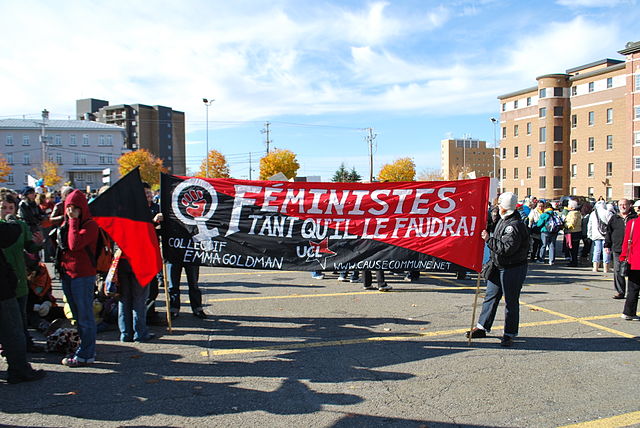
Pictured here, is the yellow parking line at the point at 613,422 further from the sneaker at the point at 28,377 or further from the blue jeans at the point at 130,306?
the sneaker at the point at 28,377

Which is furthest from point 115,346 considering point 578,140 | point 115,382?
point 578,140

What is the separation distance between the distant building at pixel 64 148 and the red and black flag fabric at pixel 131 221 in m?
82.4

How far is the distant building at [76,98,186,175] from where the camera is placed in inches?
4562

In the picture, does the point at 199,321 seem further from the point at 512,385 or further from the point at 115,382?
the point at 512,385

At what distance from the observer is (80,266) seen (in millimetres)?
5121

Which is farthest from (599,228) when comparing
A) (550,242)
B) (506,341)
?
(506,341)

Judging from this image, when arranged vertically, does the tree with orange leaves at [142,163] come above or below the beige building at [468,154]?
below

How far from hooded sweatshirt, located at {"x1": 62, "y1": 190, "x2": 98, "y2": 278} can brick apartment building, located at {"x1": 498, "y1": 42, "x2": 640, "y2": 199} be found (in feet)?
190

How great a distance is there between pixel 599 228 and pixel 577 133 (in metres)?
59.4

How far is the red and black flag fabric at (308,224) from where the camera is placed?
6625 mm

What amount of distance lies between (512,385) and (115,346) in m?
4.75

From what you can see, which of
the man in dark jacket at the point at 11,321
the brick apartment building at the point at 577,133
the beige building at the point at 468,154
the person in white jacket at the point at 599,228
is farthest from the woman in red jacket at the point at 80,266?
the beige building at the point at 468,154

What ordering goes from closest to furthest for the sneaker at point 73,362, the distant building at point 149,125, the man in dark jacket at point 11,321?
the man in dark jacket at point 11,321 < the sneaker at point 73,362 < the distant building at point 149,125

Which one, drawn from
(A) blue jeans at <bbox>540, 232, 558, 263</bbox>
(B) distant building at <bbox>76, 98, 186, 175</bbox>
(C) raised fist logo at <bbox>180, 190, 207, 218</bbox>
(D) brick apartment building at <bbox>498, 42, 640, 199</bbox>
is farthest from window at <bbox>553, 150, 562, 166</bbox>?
(B) distant building at <bbox>76, 98, 186, 175</bbox>
